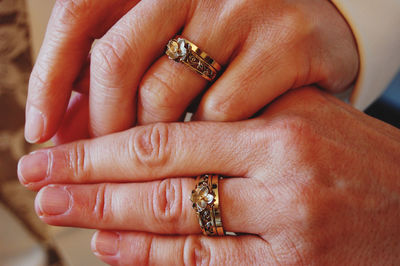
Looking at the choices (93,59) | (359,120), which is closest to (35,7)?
(93,59)

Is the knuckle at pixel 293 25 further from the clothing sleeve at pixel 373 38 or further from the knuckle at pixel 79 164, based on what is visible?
the knuckle at pixel 79 164

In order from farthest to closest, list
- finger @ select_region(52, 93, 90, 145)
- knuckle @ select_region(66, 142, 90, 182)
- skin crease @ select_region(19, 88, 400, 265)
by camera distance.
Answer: finger @ select_region(52, 93, 90, 145), knuckle @ select_region(66, 142, 90, 182), skin crease @ select_region(19, 88, 400, 265)

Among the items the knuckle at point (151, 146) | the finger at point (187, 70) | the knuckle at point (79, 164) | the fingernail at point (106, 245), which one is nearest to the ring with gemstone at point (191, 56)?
the finger at point (187, 70)

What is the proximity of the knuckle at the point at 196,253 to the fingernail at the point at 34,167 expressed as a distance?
335 mm

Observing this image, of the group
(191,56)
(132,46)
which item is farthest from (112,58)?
(191,56)

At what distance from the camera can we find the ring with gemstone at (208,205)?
596 millimetres

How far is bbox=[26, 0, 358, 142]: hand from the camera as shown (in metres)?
0.62

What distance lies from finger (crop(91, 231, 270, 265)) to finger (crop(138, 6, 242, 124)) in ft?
0.85

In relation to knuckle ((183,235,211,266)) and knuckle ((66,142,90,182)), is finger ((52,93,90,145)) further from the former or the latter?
knuckle ((183,235,211,266))

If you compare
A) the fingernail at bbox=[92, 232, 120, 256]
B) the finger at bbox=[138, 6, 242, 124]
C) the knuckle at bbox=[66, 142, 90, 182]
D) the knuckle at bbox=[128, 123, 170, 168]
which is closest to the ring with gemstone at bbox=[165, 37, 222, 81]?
the finger at bbox=[138, 6, 242, 124]

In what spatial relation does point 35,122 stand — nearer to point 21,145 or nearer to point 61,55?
point 61,55

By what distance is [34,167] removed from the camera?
70 cm

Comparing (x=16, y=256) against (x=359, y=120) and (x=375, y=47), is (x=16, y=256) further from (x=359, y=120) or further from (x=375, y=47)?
(x=375, y=47)

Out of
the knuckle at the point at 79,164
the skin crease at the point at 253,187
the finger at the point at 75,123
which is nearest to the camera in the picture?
the skin crease at the point at 253,187
